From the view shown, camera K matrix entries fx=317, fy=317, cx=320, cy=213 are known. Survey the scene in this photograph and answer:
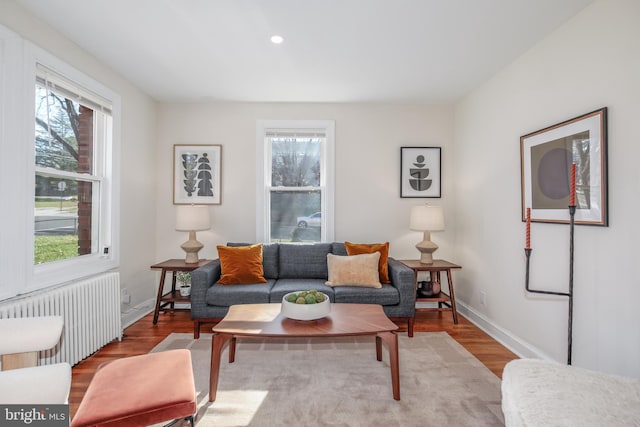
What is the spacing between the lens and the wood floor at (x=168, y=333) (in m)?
2.39

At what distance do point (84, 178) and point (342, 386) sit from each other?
2756 millimetres

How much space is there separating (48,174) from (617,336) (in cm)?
406

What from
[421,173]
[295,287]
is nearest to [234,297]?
[295,287]

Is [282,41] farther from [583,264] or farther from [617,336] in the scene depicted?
[617,336]

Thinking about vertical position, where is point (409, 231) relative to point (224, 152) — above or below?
below

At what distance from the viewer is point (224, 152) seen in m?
4.02

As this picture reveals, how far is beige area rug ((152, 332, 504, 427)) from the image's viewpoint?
1.86 m

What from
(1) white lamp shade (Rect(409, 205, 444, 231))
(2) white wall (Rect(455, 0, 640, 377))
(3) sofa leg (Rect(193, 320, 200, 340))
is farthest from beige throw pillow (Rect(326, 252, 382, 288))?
(3) sofa leg (Rect(193, 320, 200, 340))

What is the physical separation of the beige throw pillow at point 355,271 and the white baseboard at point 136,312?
215 centimetres

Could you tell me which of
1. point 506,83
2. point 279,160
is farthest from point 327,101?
point 506,83

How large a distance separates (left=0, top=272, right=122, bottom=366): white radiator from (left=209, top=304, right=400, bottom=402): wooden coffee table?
1.20 metres

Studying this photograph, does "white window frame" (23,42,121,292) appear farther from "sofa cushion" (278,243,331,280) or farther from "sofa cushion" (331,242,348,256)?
"sofa cushion" (331,242,348,256)

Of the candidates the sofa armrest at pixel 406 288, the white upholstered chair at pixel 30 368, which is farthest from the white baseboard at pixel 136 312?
the sofa armrest at pixel 406 288

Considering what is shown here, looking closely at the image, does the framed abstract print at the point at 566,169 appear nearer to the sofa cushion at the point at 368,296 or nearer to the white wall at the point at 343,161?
the sofa cushion at the point at 368,296
